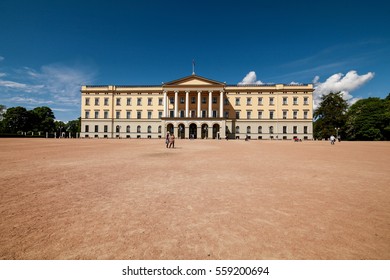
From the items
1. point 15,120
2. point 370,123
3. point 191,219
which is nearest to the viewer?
point 191,219

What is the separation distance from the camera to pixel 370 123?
45844 mm

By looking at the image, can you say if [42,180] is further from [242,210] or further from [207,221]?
[242,210]

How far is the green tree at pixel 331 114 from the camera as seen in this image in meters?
51.1

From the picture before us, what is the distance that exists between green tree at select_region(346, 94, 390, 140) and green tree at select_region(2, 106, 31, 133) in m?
107

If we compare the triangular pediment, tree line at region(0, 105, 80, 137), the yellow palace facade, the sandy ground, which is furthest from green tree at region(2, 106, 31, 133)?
the sandy ground

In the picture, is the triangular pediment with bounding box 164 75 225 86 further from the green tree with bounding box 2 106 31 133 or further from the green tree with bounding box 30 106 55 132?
the green tree with bounding box 2 106 31 133

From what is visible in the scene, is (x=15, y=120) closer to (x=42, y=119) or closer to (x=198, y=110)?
(x=42, y=119)

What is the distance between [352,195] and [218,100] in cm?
4915

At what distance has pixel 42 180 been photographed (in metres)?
5.36

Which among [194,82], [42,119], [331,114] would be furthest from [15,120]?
[331,114]

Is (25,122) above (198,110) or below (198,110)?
below

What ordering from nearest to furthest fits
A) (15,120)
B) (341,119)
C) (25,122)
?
(341,119) < (15,120) < (25,122)

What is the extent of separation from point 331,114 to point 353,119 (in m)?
5.39

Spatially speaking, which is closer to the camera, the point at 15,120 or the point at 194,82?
the point at 194,82
